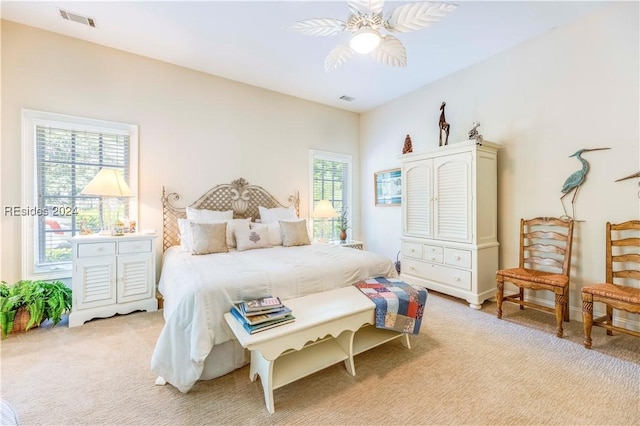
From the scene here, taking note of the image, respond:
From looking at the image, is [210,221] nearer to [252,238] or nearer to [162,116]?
[252,238]

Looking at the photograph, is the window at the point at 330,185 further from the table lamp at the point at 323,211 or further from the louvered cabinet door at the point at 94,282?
the louvered cabinet door at the point at 94,282

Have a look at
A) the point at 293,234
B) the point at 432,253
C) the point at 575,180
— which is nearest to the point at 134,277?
the point at 293,234

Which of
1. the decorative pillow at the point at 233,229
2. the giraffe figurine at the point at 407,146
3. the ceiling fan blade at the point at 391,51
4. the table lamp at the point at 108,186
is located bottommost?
the decorative pillow at the point at 233,229

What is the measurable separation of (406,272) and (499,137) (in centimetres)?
224

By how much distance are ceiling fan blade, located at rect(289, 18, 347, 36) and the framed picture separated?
9.85ft

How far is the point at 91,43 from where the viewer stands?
125 inches

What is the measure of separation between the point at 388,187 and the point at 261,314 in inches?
149

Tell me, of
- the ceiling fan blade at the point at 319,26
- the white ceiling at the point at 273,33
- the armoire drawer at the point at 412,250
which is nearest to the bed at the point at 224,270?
the armoire drawer at the point at 412,250

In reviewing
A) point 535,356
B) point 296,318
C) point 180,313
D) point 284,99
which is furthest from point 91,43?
point 535,356

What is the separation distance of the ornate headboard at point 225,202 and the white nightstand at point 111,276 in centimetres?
56

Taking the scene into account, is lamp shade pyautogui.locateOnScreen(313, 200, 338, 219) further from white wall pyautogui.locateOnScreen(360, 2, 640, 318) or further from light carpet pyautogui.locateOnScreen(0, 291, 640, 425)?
light carpet pyautogui.locateOnScreen(0, 291, 640, 425)

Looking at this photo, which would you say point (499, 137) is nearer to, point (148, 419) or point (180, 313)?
point (180, 313)

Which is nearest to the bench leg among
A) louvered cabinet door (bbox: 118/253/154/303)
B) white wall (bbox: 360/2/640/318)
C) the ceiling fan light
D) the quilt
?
the quilt

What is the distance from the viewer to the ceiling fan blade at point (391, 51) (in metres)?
2.20
